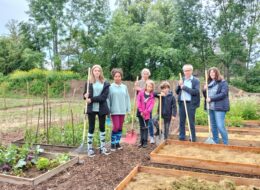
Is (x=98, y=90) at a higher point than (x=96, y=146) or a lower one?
higher

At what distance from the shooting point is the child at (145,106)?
17.8 feet

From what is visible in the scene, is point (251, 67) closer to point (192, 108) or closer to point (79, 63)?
point (79, 63)

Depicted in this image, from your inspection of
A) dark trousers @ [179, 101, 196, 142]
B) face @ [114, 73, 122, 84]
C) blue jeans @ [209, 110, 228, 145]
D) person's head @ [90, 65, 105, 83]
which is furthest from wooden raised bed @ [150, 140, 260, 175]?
person's head @ [90, 65, 105, 83]

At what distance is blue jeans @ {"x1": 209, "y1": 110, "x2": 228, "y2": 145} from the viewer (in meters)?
5.09

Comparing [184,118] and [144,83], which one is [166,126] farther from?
[144,83]

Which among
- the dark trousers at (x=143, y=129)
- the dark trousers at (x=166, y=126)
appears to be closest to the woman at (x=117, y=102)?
the dark trousers at (x=143, y=129)

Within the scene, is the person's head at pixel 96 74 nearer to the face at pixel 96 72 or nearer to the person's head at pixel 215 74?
the face at pixel 96 72

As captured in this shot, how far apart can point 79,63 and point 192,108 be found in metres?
19.2

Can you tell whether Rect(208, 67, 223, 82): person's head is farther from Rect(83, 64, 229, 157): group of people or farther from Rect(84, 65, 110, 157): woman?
Rect(84, 65, 110, 157): woman

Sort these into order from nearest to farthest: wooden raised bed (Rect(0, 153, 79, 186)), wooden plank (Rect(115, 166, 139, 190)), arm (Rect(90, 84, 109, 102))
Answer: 1. wooden plank (Rect(115, 166, 139, 190))
2. wooden raised bed (Rect(0, 153, 79, 186))
3. arm (Rect(90, 84, 109, 102))

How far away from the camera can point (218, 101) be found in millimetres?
5078

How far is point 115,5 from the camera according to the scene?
27234mm

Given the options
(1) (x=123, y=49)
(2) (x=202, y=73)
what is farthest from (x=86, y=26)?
(2) (x=202, y=73)

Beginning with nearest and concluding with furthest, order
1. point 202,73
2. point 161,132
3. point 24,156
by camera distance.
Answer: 1. point 24,156
2. point 161,132
3. point 202,73
